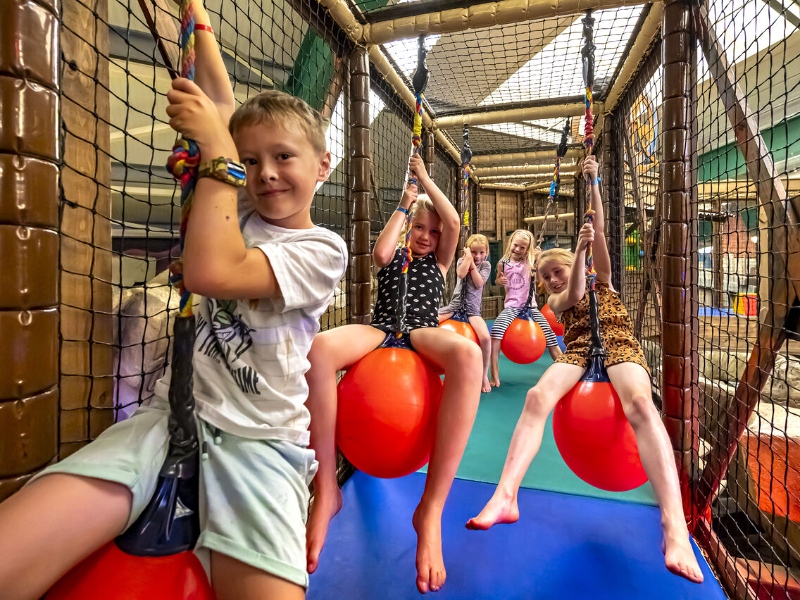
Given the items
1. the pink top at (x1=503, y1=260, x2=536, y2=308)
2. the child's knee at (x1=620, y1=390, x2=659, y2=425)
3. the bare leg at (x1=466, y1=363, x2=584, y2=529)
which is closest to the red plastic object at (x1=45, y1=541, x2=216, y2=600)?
the bare leg at (x1=466, y1=363, x2=584, y2=529)

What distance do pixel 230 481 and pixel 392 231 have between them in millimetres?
953

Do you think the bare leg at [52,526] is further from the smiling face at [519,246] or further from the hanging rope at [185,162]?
the smiling face at [519,246]

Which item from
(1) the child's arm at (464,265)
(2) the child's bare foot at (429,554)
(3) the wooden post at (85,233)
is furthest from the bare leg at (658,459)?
(1) the child's arm at (464,265)

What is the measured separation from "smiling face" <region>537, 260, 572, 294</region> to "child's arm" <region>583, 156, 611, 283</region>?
174 millimetres

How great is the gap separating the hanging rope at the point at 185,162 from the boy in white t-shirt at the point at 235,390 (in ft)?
0.05

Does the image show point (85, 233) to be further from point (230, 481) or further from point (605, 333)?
point (605, 333)

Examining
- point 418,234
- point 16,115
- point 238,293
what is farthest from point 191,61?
point 418,234

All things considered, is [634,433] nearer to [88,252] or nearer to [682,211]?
[682,211]

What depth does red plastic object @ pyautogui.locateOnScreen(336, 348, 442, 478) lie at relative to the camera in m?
1.03

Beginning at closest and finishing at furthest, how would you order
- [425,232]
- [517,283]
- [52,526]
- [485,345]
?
[52,526], [425,232], [485,345], [517,283]

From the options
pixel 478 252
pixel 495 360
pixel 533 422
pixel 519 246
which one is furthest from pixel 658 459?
pixel 519 246

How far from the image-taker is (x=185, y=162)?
Answer: 1.96 feet

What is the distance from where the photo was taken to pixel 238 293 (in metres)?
0.65

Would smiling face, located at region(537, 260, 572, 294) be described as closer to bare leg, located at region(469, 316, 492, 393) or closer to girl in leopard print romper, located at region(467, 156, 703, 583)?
girl in leopard print romper, located at region(467, 156, 703, 583)
